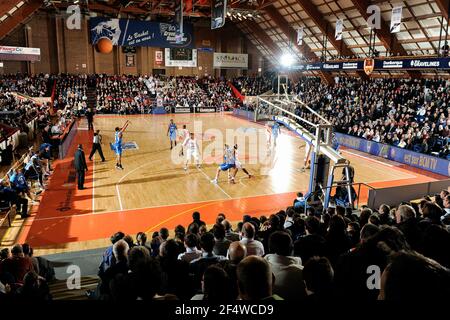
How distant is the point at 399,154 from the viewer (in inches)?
730

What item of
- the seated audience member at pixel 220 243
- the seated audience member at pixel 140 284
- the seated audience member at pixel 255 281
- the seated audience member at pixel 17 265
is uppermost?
the seated audience member at pixel 255 281

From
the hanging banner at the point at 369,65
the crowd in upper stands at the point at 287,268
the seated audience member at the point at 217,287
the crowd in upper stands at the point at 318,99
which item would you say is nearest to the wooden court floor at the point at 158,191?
the crowd in upper stands at the point at 318,99

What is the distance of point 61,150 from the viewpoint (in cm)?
1756

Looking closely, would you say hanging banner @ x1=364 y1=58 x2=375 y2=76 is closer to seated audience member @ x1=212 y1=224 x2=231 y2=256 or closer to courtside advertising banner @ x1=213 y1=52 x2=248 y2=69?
seated audience member @ x1=212 y1=224 x2=231 y2=256

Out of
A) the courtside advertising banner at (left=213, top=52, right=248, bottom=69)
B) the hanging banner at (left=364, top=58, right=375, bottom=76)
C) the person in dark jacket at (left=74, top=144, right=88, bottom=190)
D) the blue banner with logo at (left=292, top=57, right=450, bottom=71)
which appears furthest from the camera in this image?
the courtside advertising banner at (left=213, top=52, right=248, bottom=69)

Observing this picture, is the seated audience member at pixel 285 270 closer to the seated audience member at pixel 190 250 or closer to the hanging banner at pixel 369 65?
the seated audience member at pixel 190 250

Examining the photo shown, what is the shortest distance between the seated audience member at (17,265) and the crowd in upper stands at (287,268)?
0.5 inches

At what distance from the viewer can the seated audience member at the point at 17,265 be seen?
200 inches

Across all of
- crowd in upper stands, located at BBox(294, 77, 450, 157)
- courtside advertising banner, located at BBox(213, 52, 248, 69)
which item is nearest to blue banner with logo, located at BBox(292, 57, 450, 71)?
crowd in upper stands, located at BBox(294, 77, 450, 157)

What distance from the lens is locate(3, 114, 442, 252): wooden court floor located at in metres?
9.92

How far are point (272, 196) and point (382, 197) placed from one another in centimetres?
368

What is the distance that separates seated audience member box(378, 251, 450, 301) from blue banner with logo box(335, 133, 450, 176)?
16490mm

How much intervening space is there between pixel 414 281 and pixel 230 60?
4782 centimetres
